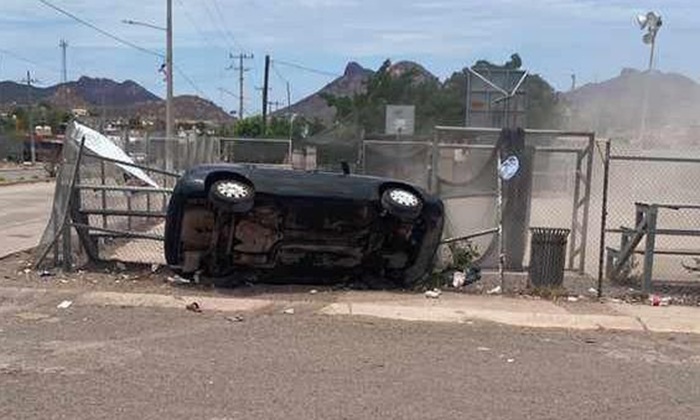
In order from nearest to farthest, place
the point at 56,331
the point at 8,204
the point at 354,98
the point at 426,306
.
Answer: the point at 56,331, the point at 426,306, the point at 8,204, the point at 354,98

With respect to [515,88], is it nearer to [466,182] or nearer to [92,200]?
[466,182]

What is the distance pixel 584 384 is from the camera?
22.0 ft

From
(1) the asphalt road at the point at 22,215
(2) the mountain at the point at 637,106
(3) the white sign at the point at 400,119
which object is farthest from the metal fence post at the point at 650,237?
(2) the mountain at the point at 637,106

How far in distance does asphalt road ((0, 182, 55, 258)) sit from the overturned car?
4138mm

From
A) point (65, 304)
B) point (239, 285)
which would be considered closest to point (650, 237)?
point (239, 285)

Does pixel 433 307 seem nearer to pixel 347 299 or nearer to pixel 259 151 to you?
pixel 347 299

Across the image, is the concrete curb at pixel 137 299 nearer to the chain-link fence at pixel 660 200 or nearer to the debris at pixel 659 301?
the debris at pixel 659 301

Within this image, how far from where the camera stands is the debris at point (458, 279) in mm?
→ 10809

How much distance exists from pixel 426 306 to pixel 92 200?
5.02 metres

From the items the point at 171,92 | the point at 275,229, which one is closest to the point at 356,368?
the point at 275,229

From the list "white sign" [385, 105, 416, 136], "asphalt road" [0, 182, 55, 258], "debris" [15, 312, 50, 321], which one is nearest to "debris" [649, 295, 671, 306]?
"debris" [15, 312, 50, 321]

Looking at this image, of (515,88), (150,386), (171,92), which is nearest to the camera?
(150,386)

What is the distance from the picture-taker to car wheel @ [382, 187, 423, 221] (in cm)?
988

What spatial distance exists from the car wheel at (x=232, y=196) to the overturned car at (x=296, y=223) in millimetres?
11
